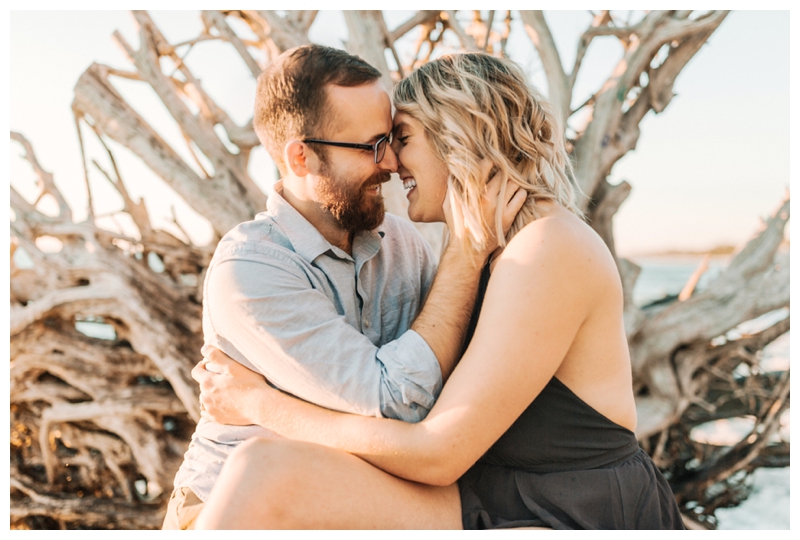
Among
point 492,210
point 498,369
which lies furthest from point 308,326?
point 492,210

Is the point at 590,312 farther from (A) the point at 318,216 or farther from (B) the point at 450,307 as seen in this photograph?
(A) the point at 318,216

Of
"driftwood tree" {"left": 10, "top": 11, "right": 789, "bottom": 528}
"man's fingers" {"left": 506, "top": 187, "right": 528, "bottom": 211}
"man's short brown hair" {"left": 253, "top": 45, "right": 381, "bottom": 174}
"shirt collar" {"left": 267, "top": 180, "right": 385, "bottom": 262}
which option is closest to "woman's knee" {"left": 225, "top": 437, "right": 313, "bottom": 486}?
"shirt collar" {"left": 267, "top": 180, "right": 385, "bottom": 262}

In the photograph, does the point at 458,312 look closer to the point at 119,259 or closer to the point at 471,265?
the point at 471,265

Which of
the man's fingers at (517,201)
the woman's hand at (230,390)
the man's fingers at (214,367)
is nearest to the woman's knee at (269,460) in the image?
the woman's hand at (230,390)

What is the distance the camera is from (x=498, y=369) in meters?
1.71

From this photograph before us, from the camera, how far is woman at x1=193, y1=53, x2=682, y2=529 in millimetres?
1706

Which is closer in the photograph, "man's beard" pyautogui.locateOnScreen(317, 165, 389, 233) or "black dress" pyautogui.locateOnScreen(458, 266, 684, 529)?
"black dress" pyautogui.locateOnScreen(458, 266, 684, 529)

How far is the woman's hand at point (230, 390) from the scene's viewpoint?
6.46 feet

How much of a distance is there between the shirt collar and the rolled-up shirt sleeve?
0.62 feet

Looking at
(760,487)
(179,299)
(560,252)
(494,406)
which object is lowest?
(760,487)

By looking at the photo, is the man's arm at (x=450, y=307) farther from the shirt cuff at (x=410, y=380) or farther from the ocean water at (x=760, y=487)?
the ocean water at (x=760, y=487)

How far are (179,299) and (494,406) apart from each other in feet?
11.4

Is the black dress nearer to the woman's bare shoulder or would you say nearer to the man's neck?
the woman's bare shoulder

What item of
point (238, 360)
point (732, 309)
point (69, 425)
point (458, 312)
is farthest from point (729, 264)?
point (69, 425)
